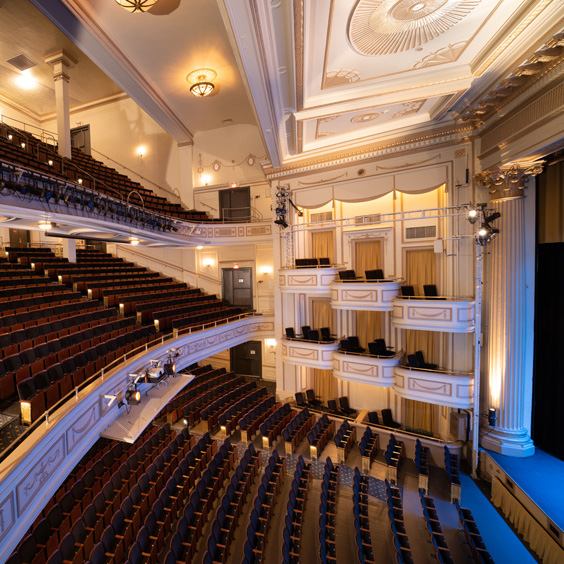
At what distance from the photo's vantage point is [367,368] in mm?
4352

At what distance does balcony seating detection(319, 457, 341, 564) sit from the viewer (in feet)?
7.93

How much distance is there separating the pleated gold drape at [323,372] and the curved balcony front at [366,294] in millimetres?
758

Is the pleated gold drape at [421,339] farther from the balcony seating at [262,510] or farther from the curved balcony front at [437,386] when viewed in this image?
the balcony seating at [262,510]

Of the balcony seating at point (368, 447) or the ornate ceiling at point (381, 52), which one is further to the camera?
the balcony seating at point (368, 447)

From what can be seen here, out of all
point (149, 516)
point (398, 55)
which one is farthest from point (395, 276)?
point (149, 516)

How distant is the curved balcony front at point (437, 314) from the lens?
3729 millimetres

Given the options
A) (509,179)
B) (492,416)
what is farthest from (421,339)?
(509,179)

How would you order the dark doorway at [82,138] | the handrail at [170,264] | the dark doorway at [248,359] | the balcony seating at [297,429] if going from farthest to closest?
the dark doorway at [82,138] < the handrail at [170,264] < the dark doorway at [248,359] < the balcony seating at [297,429]

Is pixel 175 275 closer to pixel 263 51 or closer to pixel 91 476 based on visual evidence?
pixel 91 476

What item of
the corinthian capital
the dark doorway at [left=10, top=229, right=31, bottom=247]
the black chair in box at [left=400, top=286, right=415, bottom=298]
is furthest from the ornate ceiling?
the dark doorway at [left=10, top=229, right=31, bottom=247]

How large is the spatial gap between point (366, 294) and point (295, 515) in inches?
107

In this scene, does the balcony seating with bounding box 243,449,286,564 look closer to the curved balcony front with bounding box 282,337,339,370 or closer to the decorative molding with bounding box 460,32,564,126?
the curved balcony front with bounding box 282,337,339,370

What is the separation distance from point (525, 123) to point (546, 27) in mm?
810

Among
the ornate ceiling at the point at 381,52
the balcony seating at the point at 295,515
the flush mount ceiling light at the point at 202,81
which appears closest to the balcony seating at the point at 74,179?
the flush mount ceiling light at the point at 202,81
